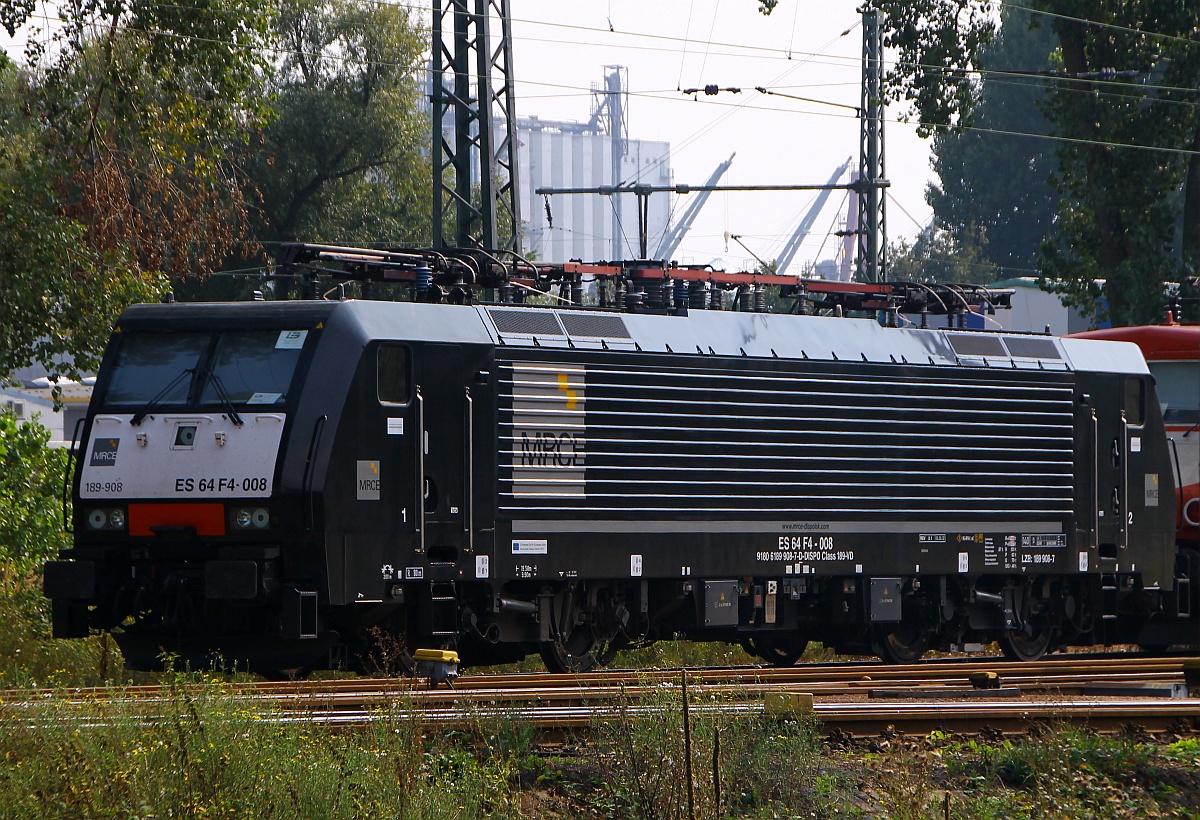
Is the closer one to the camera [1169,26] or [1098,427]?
[1098,427]

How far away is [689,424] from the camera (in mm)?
15102

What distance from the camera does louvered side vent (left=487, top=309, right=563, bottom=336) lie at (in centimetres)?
1417

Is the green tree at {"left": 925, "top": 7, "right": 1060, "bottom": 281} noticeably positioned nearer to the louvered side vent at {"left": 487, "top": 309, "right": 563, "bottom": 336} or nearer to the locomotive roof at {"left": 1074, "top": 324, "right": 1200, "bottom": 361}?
the locomotive roof at {"left": 1074, "top": 324, "right": 1200, "bottom": 361}

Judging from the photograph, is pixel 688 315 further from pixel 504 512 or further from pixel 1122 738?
pixel 1122 738

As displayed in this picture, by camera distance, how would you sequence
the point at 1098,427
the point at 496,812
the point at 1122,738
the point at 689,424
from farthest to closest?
the point at 1098,427 → the point at 689,424 → the point at 1122,738 → the point at 496,812

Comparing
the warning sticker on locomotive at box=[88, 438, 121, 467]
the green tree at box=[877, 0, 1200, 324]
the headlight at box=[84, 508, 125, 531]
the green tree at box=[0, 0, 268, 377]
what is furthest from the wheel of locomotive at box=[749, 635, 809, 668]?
the green tree at box=[877, 0, 1200, 324]

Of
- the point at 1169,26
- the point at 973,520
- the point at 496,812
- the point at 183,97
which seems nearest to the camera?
the point at 496,812

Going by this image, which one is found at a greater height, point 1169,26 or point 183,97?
point 1169,26

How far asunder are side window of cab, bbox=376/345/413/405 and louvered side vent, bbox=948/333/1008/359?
21.6ft

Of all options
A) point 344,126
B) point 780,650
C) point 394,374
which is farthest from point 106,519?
point 344,126

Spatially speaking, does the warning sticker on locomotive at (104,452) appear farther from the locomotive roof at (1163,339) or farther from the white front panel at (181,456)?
the locomotive roof at (1163,339)

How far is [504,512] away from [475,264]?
2.57m

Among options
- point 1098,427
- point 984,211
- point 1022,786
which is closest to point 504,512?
point 1022,786

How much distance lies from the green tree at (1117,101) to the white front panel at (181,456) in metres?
16.7
